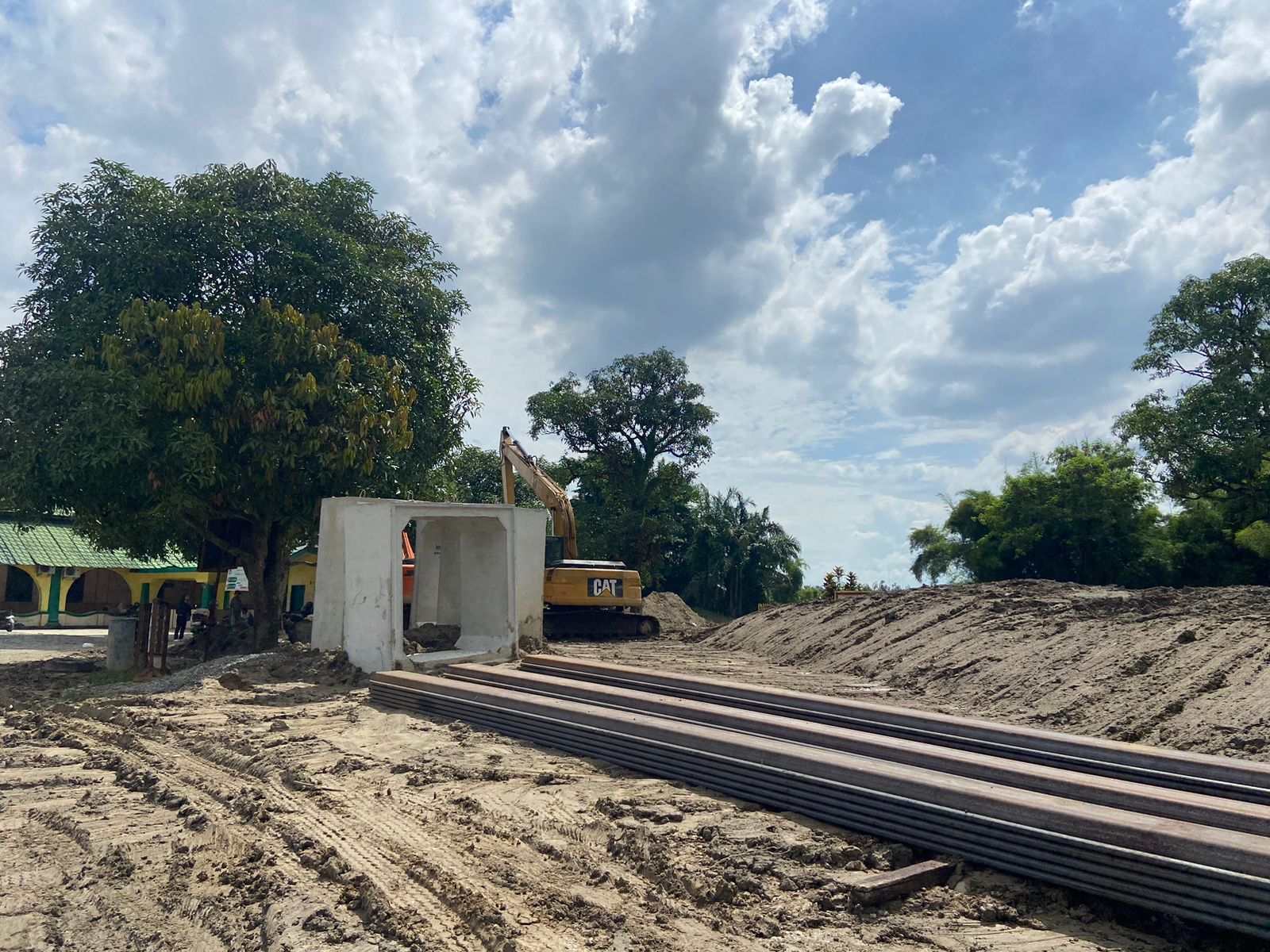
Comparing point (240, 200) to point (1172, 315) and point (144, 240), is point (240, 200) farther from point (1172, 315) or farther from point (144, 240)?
point (1172, 315)

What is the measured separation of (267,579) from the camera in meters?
17.2

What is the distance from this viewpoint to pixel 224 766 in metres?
7.49

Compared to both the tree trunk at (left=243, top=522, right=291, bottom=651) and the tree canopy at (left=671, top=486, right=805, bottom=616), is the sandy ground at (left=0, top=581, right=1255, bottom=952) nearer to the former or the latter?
the tree trunk at (left=243, top=522, right=291, bottom=651)

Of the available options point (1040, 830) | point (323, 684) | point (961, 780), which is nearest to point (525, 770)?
point (961, 780)

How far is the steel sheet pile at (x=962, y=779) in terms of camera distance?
13.2ft

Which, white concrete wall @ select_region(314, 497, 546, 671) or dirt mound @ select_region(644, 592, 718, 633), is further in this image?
dirt mound @ select_region(644, 592, 718, 633)

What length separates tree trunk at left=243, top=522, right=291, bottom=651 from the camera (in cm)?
1666

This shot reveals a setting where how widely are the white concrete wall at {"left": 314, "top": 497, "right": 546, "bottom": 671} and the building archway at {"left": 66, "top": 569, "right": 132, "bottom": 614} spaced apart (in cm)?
1858

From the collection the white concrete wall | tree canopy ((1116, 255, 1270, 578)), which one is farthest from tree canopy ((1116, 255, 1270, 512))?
the white concrete wall

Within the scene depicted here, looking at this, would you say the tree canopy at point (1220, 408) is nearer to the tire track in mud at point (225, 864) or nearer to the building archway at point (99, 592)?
the tire track in mud at point (225, 864)

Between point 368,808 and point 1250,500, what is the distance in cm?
2466

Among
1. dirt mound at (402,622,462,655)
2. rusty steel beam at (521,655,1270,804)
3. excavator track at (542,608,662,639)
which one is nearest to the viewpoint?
rusty steel beam at (521,655,1270,804)

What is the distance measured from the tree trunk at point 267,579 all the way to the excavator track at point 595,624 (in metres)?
5.59

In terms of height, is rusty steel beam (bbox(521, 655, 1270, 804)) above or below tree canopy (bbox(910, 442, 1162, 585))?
below
